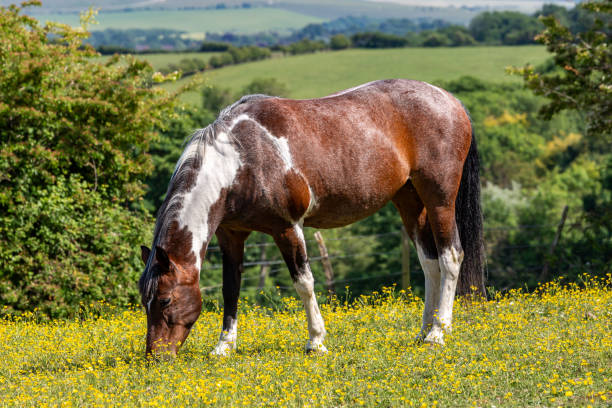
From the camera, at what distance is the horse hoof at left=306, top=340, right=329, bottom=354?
6.61m

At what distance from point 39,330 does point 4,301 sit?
9.91ft

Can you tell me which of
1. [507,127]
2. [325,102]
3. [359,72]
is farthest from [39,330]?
[359,72]

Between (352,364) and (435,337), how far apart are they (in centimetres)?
123

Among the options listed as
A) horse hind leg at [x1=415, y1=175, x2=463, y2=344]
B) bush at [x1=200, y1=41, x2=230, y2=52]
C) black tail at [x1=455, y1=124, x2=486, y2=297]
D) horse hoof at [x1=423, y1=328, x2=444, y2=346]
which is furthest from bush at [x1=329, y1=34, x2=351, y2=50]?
horse hoof at [x1=423, y1=328, x2=444, y2=346]

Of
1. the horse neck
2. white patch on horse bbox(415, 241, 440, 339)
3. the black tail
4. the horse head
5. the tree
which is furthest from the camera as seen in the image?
the tree

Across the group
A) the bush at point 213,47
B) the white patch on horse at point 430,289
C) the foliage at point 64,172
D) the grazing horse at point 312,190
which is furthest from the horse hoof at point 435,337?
the bush at point 213,47

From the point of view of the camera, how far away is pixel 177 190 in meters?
6.30

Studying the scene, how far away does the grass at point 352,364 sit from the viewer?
515 centimetres

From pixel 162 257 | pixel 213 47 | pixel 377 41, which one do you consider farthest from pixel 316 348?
pixel 377 41

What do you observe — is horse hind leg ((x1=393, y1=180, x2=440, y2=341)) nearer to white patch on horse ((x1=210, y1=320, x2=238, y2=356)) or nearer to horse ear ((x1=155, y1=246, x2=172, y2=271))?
white patch on horse ((x1=210, y1=320, x2=238, y2=356))

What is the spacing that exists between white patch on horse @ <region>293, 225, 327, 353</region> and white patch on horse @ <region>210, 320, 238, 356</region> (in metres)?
0.83

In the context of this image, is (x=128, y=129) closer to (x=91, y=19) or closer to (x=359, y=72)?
(x=91, y=19)

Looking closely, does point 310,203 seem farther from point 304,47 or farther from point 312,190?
point 304,47

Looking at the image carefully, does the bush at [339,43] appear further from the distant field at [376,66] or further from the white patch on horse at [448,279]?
the white patch on horse at [448,279]
